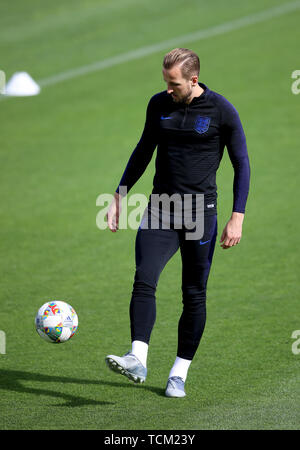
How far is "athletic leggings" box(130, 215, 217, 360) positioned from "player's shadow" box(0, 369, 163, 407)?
1.85 feet

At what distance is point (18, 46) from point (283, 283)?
1346 cm

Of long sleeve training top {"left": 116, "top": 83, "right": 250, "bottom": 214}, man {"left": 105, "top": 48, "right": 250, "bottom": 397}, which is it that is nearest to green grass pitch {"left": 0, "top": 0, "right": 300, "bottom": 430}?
man {"left": 105, "top": 48, "right": 250, "bottom": 397}

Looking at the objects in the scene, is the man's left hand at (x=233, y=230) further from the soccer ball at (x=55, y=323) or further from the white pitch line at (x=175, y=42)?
the white pitch line at (x=175, y=42)

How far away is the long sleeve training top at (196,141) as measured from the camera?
5887 mm

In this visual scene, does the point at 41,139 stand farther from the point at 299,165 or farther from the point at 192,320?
the point at 192,320

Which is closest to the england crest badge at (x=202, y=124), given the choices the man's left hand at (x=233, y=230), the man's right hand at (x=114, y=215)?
the man's left hand at (x=233, y=230)

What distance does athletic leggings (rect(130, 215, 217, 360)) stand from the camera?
232 inches

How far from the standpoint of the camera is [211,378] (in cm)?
647

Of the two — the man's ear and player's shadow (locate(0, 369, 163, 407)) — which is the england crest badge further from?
player's shadow (locate(0, 369, 163, 407))

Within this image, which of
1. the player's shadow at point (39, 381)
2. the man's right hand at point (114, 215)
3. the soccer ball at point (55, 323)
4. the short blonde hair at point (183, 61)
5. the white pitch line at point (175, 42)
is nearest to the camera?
the short blonde hair at point (183, 61)

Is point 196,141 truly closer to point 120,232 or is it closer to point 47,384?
point 47,384

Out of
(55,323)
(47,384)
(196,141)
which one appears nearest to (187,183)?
(196,141)

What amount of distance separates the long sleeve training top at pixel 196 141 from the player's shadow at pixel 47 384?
162 cm

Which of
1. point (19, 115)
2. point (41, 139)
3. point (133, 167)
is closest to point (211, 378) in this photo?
point (133, 167)
